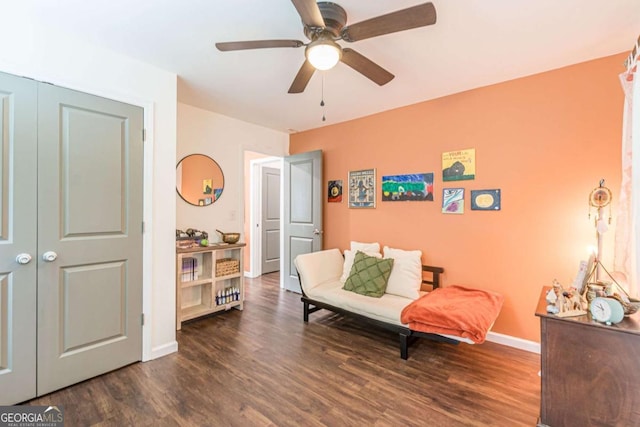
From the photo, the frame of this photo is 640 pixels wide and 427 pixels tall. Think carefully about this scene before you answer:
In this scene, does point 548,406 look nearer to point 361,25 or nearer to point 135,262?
point 361,25

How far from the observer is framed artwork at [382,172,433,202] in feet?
10.5

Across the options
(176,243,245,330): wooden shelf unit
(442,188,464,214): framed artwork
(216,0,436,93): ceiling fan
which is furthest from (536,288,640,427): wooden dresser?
(176,243,245,330): wooden shelf unit

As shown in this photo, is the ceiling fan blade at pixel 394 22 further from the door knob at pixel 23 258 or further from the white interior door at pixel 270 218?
the white interior door at pixel 270 218

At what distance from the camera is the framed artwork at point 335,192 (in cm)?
402

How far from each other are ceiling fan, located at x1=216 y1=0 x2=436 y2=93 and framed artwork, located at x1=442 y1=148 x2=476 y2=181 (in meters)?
1.52

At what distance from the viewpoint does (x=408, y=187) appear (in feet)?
11.0

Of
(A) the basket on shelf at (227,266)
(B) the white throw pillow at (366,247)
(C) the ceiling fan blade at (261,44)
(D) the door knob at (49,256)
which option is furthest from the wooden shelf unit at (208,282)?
(C) the ceiling fan blade at (261,44)

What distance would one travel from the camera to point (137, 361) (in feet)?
7.66

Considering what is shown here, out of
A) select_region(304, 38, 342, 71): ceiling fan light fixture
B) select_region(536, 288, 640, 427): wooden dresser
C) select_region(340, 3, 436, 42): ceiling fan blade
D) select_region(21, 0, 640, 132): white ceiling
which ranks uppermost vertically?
select_region(21, 0, 640, 132): white ceiling

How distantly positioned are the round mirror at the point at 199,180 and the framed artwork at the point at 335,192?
1511 millimetres

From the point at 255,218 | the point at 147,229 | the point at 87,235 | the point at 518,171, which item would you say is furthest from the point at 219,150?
the point at 518,171

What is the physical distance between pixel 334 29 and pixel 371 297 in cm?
235

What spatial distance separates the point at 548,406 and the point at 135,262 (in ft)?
9.74

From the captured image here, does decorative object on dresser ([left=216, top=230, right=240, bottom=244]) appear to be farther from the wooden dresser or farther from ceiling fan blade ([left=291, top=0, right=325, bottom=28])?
the wooden dresser
